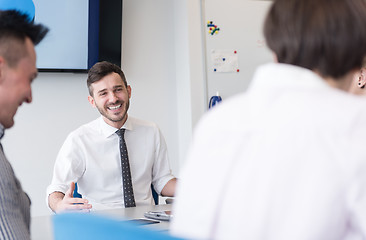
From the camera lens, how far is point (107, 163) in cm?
267

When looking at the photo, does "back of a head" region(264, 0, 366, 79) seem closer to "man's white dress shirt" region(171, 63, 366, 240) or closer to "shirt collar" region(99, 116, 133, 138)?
"man's white dress shirt" region(171, 63, 366, 240)

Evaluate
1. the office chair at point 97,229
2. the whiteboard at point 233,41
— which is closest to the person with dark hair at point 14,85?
the office chair at point 97,229

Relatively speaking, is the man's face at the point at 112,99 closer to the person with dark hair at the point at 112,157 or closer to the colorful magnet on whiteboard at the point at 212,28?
the person with dark hair at the point at 112,157

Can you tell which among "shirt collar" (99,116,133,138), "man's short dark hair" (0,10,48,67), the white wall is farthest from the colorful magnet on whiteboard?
"man's short dark hair" (0,10,48,67)

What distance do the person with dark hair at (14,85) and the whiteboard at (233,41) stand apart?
275 centimetres

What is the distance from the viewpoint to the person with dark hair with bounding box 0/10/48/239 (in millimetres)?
1228

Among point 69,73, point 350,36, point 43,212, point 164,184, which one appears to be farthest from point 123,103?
point 350,36

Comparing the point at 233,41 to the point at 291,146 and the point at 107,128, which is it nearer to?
the point at 107,128

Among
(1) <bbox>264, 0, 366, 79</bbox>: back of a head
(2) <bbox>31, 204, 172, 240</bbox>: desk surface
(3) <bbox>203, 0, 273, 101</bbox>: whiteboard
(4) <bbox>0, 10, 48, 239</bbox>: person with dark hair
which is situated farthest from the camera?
(3) <bbox>203, 0, 273, 101</bbox>: whiteboard

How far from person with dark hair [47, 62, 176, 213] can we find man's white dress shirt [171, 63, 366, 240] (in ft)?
5.79

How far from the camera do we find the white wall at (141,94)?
3.70 metres

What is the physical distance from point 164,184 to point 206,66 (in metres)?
1.57

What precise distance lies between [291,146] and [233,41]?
3.48 m

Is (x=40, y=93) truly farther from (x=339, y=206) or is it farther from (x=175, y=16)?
(x=339, y=206)
